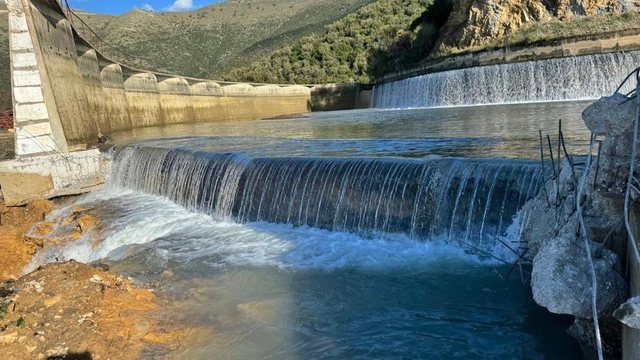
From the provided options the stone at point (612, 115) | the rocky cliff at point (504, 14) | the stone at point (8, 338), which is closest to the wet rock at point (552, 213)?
the stone at point (612, 115)

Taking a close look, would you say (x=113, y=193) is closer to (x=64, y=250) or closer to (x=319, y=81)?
(x=64, y=250)

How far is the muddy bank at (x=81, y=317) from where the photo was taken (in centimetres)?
439

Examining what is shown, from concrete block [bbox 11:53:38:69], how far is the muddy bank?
8037 mm

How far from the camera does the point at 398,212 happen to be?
7062 millimetres

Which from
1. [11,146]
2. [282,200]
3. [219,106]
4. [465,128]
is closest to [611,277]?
[282,200]

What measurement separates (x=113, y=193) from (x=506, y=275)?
385 inches

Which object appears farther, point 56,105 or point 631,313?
point 56,105

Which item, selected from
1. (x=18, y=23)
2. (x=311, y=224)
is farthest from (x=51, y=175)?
(x=311, y=224)

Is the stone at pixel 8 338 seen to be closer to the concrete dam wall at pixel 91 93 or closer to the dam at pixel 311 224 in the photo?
the dam at pixel 311 224

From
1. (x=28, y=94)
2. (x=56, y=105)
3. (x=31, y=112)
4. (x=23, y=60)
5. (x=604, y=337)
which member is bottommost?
(x=604, y=337)

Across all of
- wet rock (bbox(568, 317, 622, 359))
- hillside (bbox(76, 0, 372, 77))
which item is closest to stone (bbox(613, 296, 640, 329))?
wet rock (bbox(568, 317, 622, 359))

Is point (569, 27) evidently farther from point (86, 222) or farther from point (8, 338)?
A: point (8, 338)

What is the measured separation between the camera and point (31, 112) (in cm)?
1192

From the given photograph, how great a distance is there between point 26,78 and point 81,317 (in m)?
9.31
